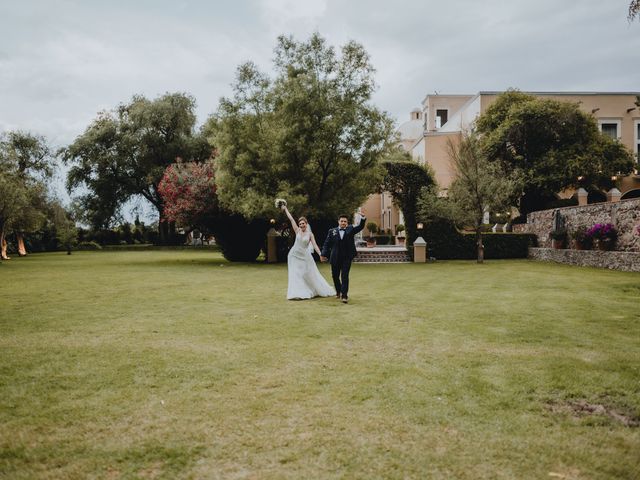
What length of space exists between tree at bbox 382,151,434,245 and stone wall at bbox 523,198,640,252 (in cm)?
703

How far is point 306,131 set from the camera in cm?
2086

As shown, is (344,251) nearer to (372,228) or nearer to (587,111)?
(372,228)

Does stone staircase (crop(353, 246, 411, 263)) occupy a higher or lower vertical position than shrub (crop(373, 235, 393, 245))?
lower

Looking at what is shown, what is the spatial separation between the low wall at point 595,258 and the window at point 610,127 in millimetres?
24097

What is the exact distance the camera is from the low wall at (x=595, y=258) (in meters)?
16.0

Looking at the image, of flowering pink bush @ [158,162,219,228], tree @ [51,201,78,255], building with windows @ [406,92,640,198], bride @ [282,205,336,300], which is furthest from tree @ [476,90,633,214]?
tree @ [51,201,78,255]

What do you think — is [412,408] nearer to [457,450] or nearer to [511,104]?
[457,450]

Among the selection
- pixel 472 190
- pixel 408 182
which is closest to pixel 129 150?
pixel 408 182

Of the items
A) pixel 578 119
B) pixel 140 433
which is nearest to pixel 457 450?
pixel 140 433

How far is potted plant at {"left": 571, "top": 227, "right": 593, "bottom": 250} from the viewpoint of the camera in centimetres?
1907

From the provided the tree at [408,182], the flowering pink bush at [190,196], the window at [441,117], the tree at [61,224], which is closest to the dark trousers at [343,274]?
the flowering pink bush at [190,196]

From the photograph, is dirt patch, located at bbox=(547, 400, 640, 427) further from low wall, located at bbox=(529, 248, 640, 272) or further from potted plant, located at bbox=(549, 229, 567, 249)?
potted plant, located at bbox=(549, 229, 567, 249)

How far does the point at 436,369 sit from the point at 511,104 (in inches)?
1321

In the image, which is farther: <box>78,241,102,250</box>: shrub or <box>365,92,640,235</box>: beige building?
<box>78,241,102,250</box>: shrub
